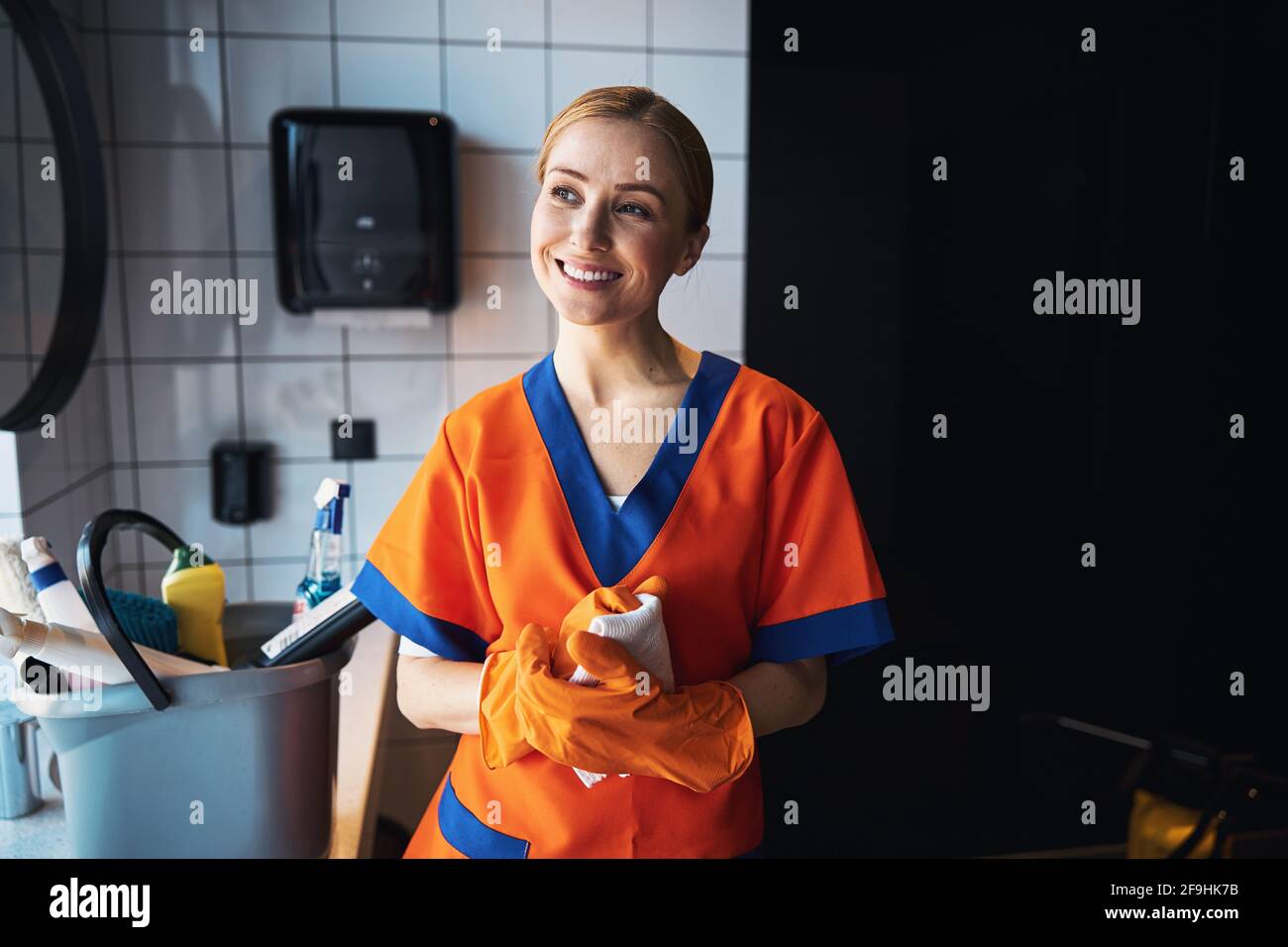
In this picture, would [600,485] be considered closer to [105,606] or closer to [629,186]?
[629,186]

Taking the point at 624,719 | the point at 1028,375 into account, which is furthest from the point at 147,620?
the point at 1028,375

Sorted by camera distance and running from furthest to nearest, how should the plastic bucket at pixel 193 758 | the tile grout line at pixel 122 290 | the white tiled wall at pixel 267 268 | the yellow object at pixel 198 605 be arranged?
the tile grout line at pixel 122 290
the white tiled wall at pixel 267 268
the yellow object at pixel 198 605
the plastic bucket at pixel 193 758

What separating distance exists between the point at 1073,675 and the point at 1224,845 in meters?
0.24

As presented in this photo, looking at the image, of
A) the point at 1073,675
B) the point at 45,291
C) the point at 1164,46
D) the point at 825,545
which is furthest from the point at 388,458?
the point at 1164,46

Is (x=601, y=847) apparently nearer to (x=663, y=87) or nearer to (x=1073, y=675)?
(x=663, y=87)

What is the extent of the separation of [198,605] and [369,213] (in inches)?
24.7

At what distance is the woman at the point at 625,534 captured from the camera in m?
0.55

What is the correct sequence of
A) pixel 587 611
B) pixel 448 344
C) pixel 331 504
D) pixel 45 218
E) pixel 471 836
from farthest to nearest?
pixel 448 344 < pixel 45 218 < pixel 331 504 < pixel 471 836 < pixel 587 611

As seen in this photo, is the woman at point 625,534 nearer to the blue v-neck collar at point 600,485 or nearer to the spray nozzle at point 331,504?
the blue v-neck collar at point 600,485

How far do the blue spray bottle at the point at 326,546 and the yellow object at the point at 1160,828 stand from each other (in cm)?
94

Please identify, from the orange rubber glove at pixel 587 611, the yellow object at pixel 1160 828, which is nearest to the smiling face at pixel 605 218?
the orange rubber glove at pixel 587 611

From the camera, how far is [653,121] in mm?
543

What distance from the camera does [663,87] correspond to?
0.81m

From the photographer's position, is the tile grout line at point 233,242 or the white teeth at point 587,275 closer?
the white teeth at point 587,275
